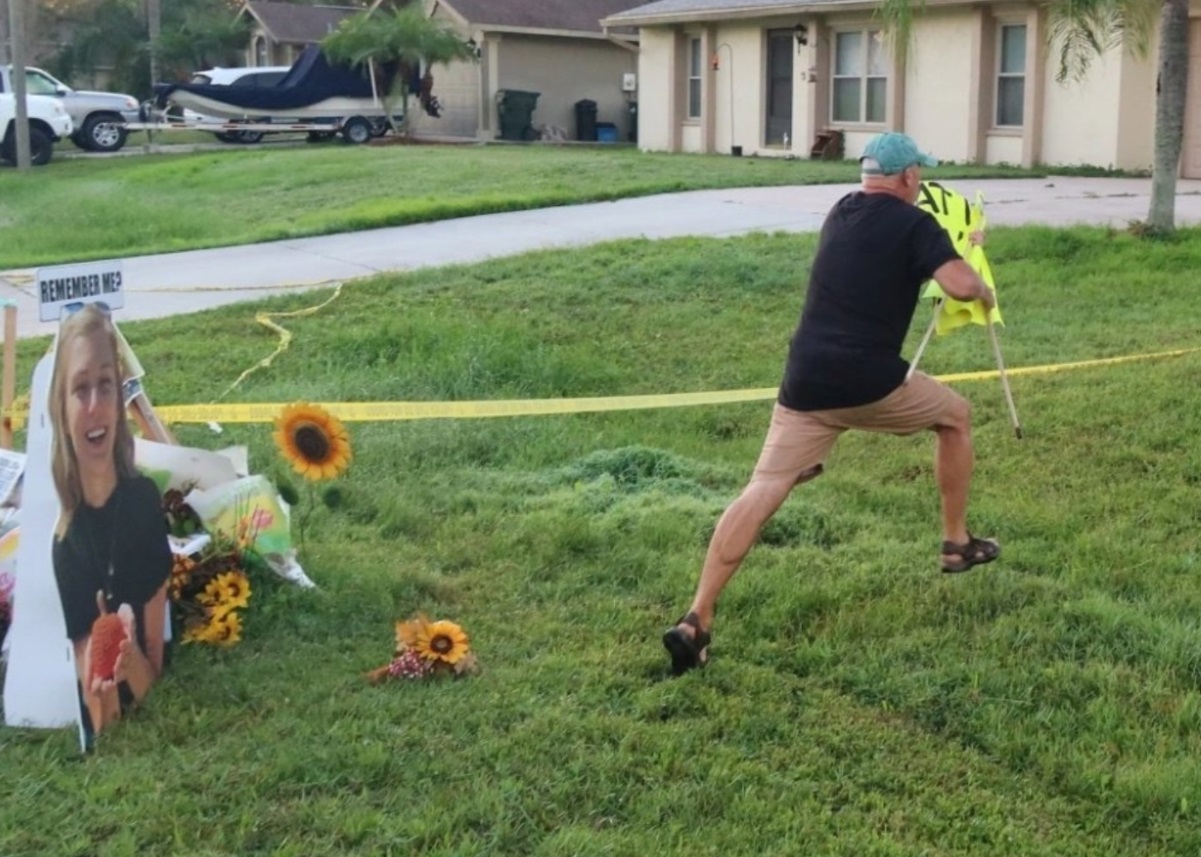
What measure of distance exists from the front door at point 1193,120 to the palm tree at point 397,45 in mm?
16889

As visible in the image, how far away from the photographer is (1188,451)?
253 inches

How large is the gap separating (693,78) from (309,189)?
412 inches

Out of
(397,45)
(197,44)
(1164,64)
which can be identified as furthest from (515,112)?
(1164,64)

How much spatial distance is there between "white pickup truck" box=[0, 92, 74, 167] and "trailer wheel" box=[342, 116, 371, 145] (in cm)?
646

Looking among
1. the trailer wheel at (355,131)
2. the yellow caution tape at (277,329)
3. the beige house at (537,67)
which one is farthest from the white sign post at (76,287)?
the trailer wheel at (355,131)

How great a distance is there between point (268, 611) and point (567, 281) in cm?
651

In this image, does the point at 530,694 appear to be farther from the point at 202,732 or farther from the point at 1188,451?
the point at 1188,451

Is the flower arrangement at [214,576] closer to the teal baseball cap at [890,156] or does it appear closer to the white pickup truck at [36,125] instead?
the teal baseball cap at [890,156]

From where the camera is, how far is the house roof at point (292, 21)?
44781 mm

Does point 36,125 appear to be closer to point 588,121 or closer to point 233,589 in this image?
point 588,121

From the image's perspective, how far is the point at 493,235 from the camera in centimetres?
1407

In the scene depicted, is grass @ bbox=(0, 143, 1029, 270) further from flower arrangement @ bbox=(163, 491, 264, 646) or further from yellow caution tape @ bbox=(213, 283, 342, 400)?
flower arrangement @ bbox=(163, 491, 264, 646)

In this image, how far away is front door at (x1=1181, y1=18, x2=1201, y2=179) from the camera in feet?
62.5

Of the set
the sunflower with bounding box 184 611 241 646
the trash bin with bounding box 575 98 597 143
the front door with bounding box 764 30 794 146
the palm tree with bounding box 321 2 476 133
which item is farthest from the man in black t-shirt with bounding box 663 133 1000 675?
the trash bin with bounding box 575 98 597 143
